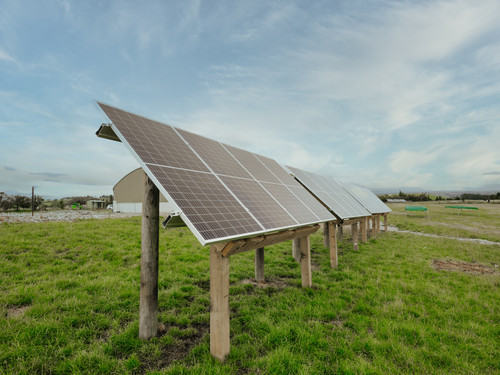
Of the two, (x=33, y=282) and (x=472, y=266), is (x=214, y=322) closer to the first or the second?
(x=33, y=282)

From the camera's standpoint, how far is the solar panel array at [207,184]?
3557 mm

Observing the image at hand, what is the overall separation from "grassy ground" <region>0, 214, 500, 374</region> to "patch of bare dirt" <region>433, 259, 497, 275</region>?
344 millimetres

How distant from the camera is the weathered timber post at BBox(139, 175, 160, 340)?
4301 mm

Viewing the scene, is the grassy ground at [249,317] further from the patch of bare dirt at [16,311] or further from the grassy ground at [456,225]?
the grassy ground at [456,225]

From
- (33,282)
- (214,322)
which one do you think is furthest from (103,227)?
(214,322)

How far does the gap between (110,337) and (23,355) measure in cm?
117

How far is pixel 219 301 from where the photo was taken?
3719mm

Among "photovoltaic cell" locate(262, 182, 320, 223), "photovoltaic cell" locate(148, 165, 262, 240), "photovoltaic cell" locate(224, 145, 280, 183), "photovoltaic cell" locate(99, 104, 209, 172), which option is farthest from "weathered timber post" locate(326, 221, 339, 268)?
"photovoltaic cell" locate(99, 104, 209, 172)

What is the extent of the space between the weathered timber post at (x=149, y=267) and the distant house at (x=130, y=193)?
27612mm

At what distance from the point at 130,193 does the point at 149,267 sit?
31.2 meters

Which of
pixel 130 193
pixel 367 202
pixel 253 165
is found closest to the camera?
pixel 253 165

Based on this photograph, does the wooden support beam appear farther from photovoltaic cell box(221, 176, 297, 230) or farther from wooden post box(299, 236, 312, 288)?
wooden post box(299, 236, 312, 288)

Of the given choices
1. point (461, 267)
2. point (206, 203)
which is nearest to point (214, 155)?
point (206, 203)

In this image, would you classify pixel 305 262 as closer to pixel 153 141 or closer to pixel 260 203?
pixel 260 203
